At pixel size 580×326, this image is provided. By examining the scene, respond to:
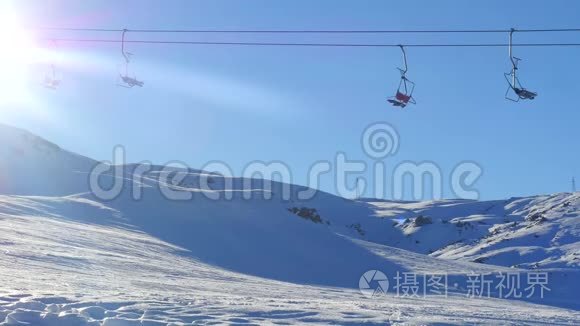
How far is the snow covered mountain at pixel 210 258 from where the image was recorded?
10820 millimetres

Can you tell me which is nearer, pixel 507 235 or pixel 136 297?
pixel 136 297

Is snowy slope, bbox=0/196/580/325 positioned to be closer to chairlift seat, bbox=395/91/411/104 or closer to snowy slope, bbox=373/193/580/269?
chairlift seat, bbox=395/91/411/104

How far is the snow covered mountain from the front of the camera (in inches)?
426

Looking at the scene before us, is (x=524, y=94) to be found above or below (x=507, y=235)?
above

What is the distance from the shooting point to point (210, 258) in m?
30.2

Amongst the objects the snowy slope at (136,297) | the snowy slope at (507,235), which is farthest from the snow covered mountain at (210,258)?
the snowy slope at (507,235)

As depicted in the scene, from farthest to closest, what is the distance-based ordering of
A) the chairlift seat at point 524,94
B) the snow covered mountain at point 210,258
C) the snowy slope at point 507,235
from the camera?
the snowy slope at point 507,235 < the chairlift seat at point 524,94 < the snow covered mountain at point 210,258

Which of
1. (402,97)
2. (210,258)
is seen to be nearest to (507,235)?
(210,258)

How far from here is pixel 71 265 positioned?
16828 mm

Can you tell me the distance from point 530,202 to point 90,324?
111 meters

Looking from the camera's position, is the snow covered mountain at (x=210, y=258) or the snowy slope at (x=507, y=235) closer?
the snow covered mountain at (x=210, y=258)

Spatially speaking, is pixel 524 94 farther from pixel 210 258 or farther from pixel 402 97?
pixel 210 258

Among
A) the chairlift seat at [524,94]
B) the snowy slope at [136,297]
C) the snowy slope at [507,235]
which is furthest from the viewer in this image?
the snowy slope at [507,235]

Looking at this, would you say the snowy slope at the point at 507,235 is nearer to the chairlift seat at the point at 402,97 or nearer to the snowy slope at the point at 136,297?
the snowy slope at the point at 136,297
